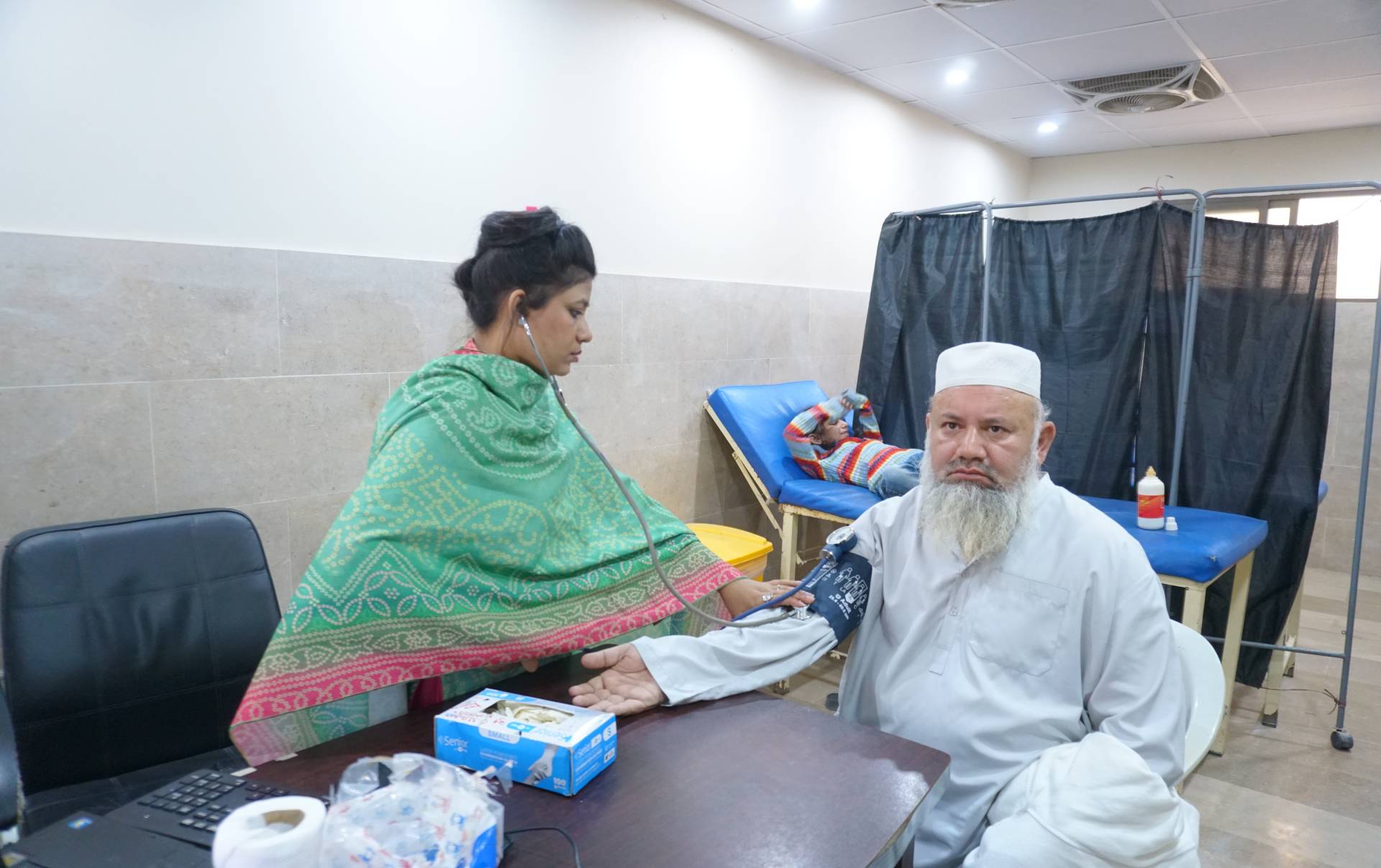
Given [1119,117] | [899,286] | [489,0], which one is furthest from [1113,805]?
[1119,117]

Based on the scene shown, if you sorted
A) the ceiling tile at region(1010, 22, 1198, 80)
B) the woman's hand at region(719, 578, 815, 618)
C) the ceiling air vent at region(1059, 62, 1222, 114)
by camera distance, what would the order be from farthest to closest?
the ceiling air vent at region(1059, 62, 1222, 114), the ceiling tile at region(1010, 22, 1198, 80), the woman's hand at region(719, 578, 815, 618)

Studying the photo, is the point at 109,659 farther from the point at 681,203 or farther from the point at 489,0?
the point at 681,203

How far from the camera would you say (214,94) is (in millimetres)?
2006

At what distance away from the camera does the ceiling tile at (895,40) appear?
3.42 metres

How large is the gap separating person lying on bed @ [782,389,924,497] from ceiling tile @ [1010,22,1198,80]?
1.82m

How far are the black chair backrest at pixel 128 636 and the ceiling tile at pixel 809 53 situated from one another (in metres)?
3.05

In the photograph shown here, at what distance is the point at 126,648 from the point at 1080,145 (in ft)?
20.3

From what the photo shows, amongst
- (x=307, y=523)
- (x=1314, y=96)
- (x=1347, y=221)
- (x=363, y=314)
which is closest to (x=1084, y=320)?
(x=1314, y=96)

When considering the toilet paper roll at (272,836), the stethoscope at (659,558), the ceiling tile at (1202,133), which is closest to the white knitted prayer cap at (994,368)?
the stethoscope at (659,558)

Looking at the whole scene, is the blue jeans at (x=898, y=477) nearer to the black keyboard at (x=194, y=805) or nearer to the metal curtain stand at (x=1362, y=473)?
the metal curtain stand at (x=1362, y=473)

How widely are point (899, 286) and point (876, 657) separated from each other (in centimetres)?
263

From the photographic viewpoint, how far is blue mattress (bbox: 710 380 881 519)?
10.5 ft

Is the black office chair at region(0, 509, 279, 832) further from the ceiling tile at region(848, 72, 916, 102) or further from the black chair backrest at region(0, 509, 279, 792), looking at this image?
the ceiling tile at region(848, 72, 916, 102)

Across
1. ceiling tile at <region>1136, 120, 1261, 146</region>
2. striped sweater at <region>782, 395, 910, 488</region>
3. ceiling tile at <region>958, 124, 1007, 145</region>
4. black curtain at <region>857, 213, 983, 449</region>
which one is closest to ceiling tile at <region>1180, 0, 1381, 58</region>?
black curtain at <region>857, 213, 983, 449</region>
